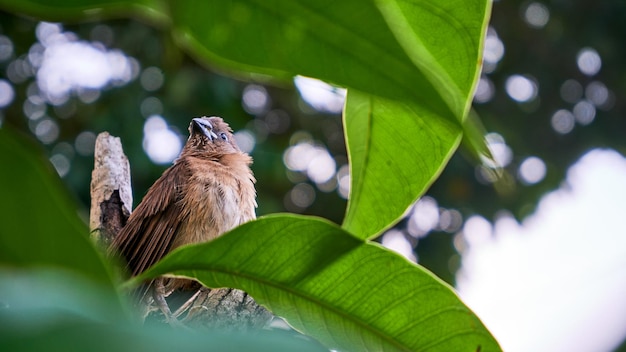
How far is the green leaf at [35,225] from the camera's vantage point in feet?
0.73

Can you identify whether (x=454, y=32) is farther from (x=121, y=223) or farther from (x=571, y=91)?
(x=571, y=91)

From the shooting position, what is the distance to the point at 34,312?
172mm

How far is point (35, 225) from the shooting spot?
23 cm

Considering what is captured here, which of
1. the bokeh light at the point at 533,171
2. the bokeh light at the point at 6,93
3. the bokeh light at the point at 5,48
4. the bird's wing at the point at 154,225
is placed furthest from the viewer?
the bokeh light at the point at 533,171

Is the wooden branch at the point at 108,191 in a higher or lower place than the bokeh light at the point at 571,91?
higher

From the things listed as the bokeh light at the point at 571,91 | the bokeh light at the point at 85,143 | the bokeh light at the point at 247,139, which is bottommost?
the bokeh light at the point at 85,143

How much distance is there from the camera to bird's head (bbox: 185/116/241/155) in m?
2.46

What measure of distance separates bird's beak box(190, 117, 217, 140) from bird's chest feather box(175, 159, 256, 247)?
251 millimetres

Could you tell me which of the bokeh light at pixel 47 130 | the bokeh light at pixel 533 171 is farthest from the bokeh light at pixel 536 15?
the bokeh light at pixel 47 130

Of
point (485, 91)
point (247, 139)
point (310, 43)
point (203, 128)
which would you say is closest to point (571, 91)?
point (485, 91)

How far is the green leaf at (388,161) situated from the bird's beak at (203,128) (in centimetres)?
198

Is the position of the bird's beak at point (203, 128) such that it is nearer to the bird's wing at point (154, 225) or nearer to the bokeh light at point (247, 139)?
the bird's wing at point (154, 225)

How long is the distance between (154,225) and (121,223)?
280 millimetres

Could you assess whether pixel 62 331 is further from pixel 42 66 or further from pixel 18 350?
pixel 42 66
